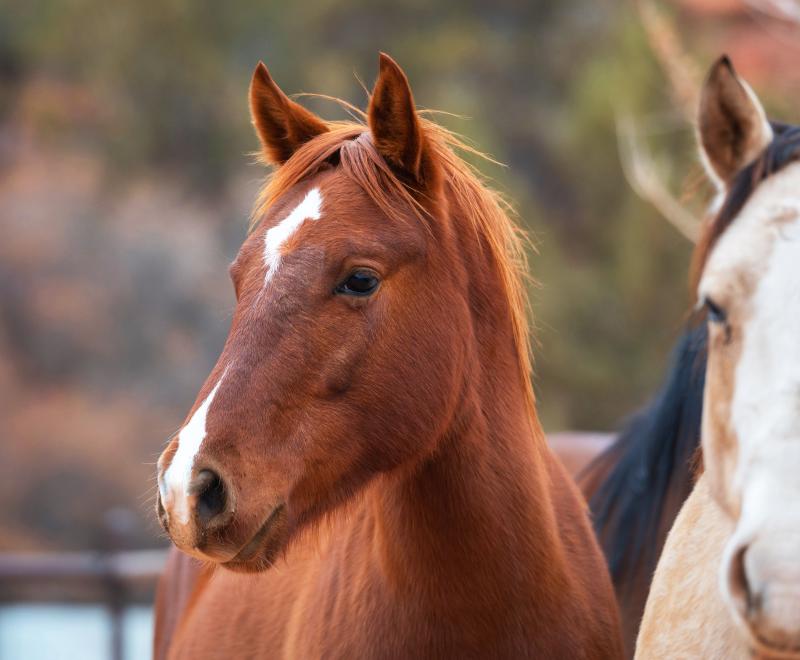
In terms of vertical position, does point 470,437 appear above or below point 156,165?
below

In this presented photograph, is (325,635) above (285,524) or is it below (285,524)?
below

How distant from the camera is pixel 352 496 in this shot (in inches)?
98.1

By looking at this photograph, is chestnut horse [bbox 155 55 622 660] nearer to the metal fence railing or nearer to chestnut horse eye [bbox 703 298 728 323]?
chestnut horse eye [bbox 703 298 728 323]

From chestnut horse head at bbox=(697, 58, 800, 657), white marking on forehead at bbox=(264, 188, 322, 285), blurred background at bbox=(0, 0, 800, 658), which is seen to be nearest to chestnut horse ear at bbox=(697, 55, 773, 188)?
chestnut horse head at bbox=(697, 58, 800, 657)

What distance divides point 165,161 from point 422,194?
19.9m

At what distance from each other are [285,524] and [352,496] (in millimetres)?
238

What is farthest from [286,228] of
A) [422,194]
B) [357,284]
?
[422,194]

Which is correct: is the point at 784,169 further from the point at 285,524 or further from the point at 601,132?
the point at 601,132

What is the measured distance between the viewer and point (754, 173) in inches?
80.0

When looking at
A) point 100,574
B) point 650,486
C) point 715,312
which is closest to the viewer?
point 715,312

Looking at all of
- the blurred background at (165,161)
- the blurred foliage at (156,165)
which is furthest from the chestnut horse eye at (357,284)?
the blurred foliage at (156,165)

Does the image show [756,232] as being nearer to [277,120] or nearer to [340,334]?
[340,334]

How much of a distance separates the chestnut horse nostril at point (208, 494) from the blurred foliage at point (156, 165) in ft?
47.5

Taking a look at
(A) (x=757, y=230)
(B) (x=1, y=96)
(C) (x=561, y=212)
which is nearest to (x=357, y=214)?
(A) (x=757, y=230)
